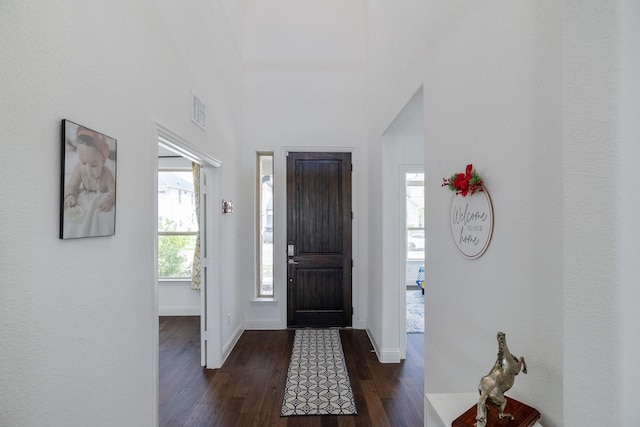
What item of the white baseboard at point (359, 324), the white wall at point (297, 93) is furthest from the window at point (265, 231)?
the white baseboard at point (359, 324)

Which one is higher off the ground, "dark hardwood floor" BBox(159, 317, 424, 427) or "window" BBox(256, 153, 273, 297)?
"window" BBox(256, 153, 273, 297)

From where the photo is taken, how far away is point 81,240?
4.03 ft

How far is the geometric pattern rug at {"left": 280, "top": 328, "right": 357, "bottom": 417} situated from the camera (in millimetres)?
2377

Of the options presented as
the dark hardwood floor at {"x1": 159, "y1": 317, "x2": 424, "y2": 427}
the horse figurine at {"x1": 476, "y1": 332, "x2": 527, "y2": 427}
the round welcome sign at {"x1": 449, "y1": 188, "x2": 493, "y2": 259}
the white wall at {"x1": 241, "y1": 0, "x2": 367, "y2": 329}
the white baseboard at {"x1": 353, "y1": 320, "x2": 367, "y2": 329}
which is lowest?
the dark hardwood floor at {"x1": 159, "y1": 317, "x2": 424, "y2": 427}

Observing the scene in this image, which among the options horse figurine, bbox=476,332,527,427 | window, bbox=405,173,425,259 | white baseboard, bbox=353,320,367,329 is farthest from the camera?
window, bbox=405,173,425,259

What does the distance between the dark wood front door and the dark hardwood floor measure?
451mm

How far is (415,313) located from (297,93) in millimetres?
3872

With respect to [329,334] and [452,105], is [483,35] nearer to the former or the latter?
[452,105]

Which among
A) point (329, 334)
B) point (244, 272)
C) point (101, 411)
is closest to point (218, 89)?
point (244, 272)

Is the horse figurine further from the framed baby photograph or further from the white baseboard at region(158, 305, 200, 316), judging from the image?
the white baseboard at region(158, 305, 200, 316)

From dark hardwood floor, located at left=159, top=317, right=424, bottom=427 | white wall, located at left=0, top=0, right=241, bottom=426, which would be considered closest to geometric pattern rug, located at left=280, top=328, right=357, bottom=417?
dark hardwood floor, located at left=159, top=317, right=424, bottom=427

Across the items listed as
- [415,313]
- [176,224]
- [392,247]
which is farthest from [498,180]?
[176,224]

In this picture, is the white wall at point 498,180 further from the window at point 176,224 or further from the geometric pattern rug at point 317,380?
the window at point 176,224

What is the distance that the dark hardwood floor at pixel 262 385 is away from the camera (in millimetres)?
2258
